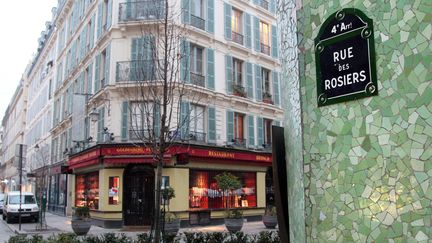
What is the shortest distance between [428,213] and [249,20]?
24948 millimetres

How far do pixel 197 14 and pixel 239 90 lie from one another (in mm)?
4888

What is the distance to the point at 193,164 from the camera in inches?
858

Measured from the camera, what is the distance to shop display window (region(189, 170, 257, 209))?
21.9 m

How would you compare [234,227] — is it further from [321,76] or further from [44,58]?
[44,58]

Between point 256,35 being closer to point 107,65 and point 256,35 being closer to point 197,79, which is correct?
point 197,79

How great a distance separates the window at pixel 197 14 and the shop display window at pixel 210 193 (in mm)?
7738

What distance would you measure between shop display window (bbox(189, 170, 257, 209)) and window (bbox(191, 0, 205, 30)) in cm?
774

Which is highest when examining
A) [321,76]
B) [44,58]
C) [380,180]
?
[44,58]

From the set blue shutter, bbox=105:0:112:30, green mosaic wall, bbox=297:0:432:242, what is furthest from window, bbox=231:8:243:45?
green mosaic wall, bbox=297:0:432:242

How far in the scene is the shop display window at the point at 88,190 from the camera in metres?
23.1

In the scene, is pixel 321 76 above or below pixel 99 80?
below

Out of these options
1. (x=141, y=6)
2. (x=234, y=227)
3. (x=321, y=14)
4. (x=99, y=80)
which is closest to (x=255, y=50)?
(x=141, y=6)

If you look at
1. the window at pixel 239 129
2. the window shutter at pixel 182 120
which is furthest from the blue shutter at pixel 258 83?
the window shutter at pixel 182 120

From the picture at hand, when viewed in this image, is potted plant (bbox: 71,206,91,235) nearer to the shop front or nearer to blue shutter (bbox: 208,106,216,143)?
the shop front
